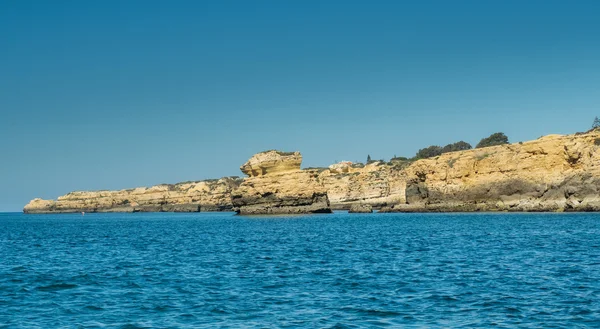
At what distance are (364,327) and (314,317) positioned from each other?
1.65 meters

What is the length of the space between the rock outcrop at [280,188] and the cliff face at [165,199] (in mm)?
64281

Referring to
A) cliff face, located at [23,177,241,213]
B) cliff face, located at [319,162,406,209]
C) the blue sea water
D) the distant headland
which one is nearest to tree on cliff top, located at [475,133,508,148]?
cliff face, located at [319,162,406,209]

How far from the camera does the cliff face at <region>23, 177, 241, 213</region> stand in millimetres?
163500

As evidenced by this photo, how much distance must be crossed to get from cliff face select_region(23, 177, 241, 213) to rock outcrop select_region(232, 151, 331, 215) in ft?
211

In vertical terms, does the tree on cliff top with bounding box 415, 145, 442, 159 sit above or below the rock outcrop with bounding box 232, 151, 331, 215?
above

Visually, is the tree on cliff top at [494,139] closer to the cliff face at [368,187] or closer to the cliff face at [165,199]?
the cliff face at [368,187]

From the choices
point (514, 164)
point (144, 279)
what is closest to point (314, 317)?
point (144, 279)

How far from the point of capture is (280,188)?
8831 centimetres

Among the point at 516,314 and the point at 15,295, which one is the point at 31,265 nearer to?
the point at 15,295

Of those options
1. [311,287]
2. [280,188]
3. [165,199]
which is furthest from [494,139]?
[311,287]

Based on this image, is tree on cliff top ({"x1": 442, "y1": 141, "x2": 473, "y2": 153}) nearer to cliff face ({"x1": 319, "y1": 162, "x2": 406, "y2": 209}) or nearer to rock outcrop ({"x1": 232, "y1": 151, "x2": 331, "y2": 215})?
cliff face ({"x1": 319, "y1": 162, "x2": 406, "y2": 209})

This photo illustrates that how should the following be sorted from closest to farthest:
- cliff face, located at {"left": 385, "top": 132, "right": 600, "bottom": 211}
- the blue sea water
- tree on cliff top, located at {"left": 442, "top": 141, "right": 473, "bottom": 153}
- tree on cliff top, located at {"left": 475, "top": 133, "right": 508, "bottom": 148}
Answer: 1. the blue sea water
2. cliff face, located at {"left": 385, "top": 132, "right": 600, "bottom": 211}
3. tree on cliff top, located at {"left": 475, "top": 133, "right": 508, "bottom": 148}
4. tree on cliff top, located at {"left": 442, "top": 141, "right": 473, "bottom": 153}

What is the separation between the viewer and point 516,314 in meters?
15.7

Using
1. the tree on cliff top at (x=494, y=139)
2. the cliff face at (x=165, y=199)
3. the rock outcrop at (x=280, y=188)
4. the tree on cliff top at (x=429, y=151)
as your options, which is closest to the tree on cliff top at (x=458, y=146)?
the tree on cliff top at (x=429, y=151)
